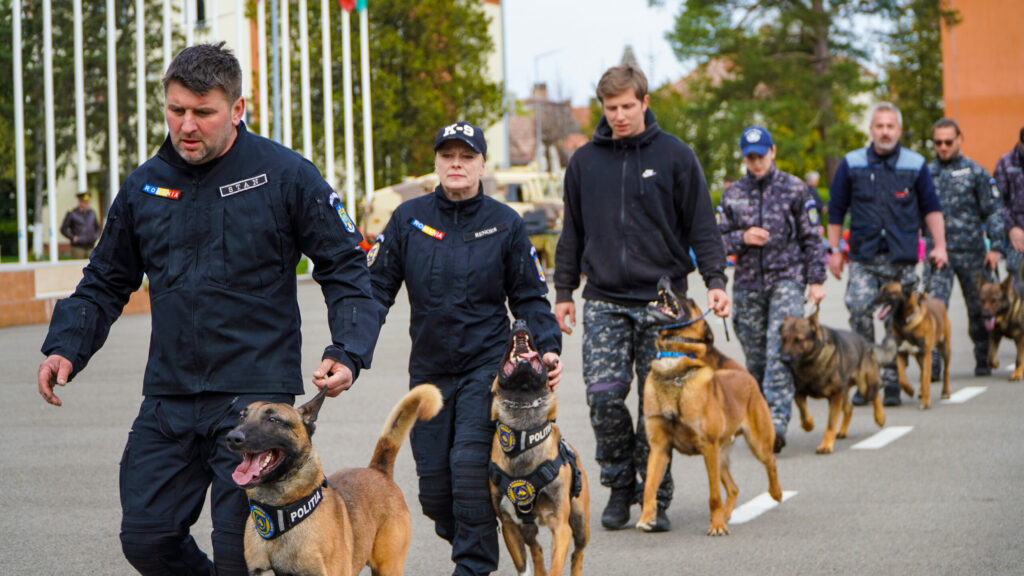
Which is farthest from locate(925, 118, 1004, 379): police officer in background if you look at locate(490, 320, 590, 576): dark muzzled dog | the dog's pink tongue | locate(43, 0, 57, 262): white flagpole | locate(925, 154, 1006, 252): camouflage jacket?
locate(43, 0, 57, 262): white flagpole

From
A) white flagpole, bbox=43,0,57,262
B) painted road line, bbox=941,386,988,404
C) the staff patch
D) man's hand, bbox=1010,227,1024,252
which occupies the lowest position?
painted road line, bbox=941,386,988,404

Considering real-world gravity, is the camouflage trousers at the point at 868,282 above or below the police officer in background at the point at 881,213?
below

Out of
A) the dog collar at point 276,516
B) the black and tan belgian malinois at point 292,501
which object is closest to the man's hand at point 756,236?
the black and tan belgian malinois at point 292,501

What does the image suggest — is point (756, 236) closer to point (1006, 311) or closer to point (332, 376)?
point (1006, 311)

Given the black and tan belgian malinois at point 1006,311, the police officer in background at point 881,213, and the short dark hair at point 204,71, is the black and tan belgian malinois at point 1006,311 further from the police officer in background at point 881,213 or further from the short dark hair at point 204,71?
the short dark hair at point 204,71

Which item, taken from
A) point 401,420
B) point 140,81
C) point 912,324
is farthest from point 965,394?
point 140,81

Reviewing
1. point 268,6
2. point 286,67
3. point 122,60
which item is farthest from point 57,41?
point 286,67

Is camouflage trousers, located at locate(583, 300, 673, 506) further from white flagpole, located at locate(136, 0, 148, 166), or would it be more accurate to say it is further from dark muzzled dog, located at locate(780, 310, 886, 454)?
white flagpole, located at locate(136, 0, 148, 166)

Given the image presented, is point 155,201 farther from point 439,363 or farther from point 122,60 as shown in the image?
point 122,60

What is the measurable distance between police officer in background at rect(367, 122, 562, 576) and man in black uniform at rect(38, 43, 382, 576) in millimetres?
1276

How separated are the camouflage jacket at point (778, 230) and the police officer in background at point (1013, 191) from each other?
441cm

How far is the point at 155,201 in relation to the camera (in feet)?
13.7

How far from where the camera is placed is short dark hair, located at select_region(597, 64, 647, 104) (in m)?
6.58

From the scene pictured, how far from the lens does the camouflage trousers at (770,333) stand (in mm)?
9250
